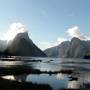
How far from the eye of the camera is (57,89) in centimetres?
4469

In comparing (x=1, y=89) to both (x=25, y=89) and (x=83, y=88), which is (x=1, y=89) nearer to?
(x=25, y=89)

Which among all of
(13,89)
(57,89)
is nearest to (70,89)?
(57,89)

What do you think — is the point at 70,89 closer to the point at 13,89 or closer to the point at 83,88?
the point at 83,88

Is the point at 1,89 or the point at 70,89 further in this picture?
the point at 70,89

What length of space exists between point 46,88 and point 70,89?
4284 mm

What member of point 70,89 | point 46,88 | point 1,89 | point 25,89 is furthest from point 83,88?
point 1,89

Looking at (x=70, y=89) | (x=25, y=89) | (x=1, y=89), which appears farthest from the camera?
(x=70, y=89)

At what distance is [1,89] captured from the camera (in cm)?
3769

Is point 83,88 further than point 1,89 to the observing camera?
Yes

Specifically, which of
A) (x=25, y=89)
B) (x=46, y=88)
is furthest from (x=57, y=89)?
(x=25, y=89)

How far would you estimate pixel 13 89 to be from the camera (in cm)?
3912

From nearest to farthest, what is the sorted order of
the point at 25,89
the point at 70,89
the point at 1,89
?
the point at 1,89
the point at 25,89
the point at 70,89

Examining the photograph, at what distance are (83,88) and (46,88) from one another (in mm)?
7088

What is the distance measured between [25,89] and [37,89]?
255cm
